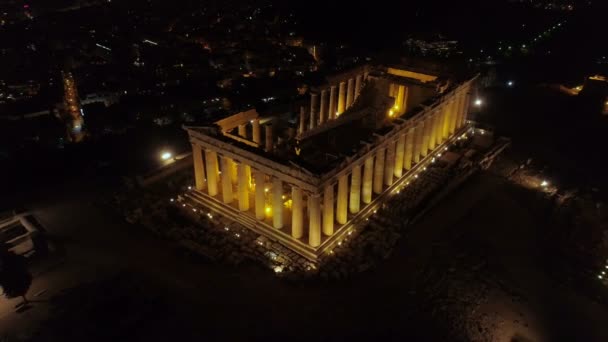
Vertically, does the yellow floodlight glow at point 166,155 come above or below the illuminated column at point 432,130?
below

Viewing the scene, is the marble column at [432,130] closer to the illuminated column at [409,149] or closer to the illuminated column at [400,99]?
the illuminated column at [409,149]

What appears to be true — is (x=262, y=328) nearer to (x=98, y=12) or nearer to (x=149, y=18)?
(x=149, y=18)

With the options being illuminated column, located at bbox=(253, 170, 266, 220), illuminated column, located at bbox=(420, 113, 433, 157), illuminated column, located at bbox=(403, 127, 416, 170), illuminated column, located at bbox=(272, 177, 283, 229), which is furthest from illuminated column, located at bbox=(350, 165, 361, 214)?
illuminated column, located at bbox=(420, 113, 433, 157)

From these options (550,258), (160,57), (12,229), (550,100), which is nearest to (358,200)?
(550,258)

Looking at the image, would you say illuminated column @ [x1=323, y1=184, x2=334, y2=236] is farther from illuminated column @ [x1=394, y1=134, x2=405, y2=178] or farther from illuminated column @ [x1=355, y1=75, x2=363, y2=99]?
illuminated column @ [x1=355, y1=75, x2=363, y2=99]

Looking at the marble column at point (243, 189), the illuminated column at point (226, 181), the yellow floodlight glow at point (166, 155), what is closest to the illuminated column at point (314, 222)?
the marble column at point (243, 189)
